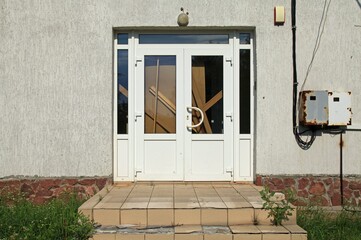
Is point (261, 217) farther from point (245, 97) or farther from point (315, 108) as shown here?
point (245, 97)

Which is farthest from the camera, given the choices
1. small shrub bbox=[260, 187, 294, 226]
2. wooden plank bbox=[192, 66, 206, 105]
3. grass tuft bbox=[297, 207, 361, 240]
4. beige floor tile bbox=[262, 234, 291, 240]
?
wooden plank bbox=[192, 66, 206, 105]

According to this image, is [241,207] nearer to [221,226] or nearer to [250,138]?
[221,226]

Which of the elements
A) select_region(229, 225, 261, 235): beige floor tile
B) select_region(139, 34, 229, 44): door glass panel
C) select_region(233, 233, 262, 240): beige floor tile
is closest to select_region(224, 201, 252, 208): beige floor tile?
select_region(229, 225, 261, 235): beige floor tile

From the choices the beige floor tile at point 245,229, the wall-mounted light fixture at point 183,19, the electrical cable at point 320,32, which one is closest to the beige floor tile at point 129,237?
the beige floor tile at point 245,229

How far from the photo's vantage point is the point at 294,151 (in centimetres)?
641

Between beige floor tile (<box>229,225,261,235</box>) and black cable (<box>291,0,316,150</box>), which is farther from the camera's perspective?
black cable (<box>291,0,316,150</box>)

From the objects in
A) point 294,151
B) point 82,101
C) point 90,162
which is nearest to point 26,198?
point 90,162

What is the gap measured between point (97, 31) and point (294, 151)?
3426mm

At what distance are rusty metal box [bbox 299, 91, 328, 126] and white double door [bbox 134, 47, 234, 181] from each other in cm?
112

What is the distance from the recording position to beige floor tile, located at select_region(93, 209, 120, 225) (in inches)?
190

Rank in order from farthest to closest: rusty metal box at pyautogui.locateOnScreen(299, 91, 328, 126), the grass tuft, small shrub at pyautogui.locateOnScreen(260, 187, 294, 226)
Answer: rusty metal box at pyautogui.locateOnScreen(299, 91, 328, 126)
the grass tuft
small shrub at pyautogui.locateOnScreen(260, 187, 294, 226)

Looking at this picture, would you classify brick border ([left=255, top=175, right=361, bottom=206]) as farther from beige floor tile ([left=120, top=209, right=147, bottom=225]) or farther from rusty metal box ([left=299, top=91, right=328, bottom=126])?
beige floor tile ([left=120, top=209, right=147, bottom=225])

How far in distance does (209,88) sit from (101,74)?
5.49ft

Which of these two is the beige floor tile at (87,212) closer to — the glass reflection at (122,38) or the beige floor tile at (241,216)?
the beige floor tile at (241,216)
